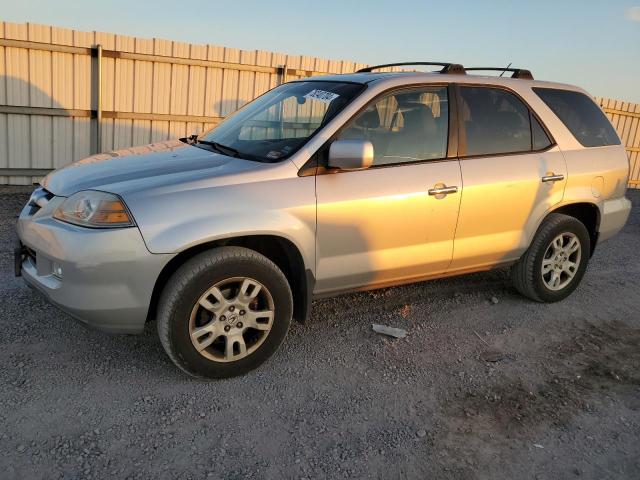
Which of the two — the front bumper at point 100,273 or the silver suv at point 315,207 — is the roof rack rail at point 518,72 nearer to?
the silver suv at point 315,207

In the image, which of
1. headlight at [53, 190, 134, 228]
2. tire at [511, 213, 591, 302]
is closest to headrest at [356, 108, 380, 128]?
headlight at [53, 190, 134, 228]

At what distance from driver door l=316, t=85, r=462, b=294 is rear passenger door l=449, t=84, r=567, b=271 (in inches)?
5.9

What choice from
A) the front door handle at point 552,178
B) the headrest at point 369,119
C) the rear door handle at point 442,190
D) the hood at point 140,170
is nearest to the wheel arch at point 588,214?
the front door handle at point 552,178

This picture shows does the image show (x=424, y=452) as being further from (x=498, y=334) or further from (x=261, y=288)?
(x=498, y=334)

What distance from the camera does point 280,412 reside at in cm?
314

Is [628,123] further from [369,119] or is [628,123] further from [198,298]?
[198,298]

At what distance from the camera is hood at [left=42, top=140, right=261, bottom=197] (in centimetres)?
327

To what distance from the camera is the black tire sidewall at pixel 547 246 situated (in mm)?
4672

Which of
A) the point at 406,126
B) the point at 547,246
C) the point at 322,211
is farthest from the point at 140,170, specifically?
the point at 547,246

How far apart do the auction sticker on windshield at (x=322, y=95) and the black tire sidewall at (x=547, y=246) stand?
2.09 m

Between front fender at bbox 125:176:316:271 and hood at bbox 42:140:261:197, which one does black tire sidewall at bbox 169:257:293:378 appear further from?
hood at bbox 42:140:261:197

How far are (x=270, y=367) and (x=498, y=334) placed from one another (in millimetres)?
1811

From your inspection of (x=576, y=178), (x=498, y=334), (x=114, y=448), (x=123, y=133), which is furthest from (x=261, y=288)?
(x=123, y=133)

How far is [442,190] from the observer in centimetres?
394
